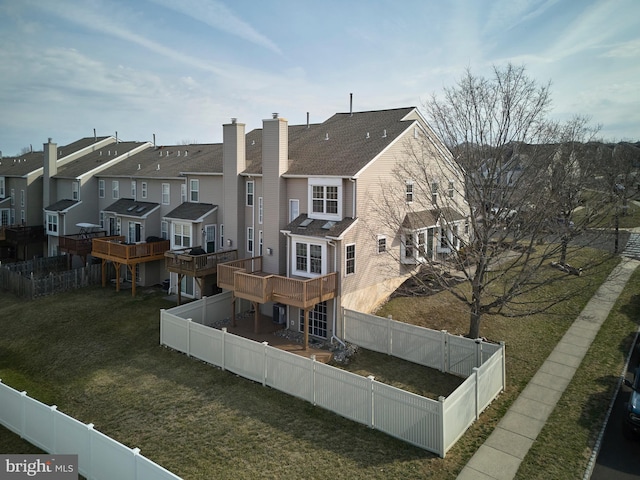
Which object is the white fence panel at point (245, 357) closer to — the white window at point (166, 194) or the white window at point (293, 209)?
the white window at point (293, 209)

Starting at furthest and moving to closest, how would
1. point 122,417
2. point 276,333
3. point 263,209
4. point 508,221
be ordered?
point 263,209 < point 276,333 < point 508,221 < point 122,417

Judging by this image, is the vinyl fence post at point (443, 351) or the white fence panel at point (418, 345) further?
the white fence panel at point (418, 345)

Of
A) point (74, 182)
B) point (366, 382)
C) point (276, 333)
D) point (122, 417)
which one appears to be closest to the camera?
point (366, 382)

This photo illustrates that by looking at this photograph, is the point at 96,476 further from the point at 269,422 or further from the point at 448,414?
the point at 448,414

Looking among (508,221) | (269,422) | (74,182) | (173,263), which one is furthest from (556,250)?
(74,182)

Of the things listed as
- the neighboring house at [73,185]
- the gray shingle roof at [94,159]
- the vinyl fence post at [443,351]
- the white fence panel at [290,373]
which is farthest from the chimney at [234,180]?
the gray shingle roof at [94,159]

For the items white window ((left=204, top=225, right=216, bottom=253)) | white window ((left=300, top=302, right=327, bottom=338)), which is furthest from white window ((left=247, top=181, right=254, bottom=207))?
white window ((left=300, top=302, right=327, bottom=338))
